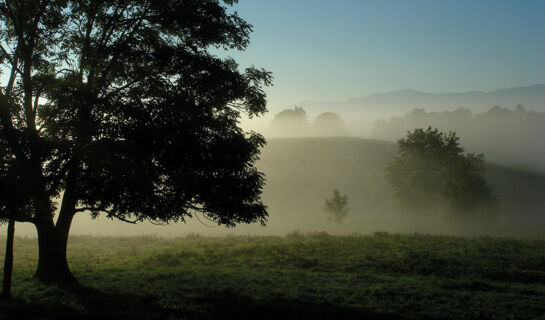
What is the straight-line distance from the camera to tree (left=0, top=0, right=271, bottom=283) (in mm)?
14109

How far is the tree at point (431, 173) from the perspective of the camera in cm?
5312

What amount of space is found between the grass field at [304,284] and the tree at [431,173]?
28.7 metres

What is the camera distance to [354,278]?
54.3 ft

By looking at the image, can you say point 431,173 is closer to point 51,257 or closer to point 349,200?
point 349,200

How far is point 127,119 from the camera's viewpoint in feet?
46.9

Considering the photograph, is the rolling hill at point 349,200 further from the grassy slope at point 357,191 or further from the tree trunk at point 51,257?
the tree trunk at point 51,257

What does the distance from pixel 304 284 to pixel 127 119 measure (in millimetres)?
8863

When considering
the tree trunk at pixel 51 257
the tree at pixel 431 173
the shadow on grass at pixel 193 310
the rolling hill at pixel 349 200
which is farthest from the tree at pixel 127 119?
the tree at pixel 431 173

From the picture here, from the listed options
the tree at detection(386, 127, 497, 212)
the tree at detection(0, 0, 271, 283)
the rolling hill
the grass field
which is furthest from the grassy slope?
the tree at detection(0, 0, 271, 283)

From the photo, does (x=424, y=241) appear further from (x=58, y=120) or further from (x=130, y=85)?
(x=58, y=120)

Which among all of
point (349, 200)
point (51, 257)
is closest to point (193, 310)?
point (51, 257)

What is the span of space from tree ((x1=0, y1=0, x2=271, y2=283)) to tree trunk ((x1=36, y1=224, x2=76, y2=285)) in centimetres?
4

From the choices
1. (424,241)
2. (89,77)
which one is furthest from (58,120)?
(424,241)

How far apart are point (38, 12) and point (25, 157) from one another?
6204 millimetres
